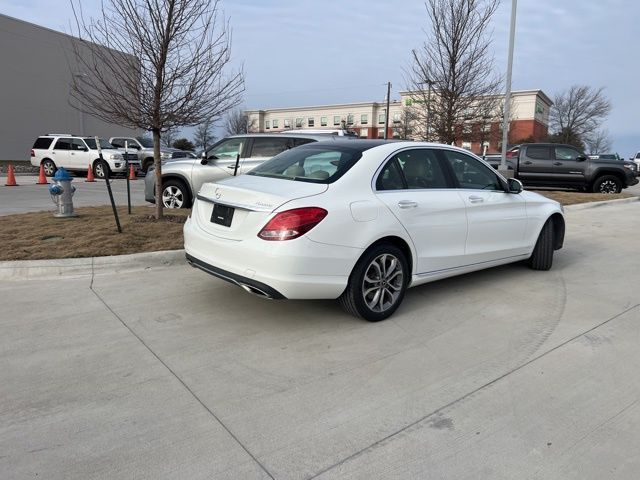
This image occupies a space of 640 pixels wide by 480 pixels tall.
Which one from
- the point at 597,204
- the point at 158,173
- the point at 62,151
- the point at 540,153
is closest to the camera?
the point at 158,173

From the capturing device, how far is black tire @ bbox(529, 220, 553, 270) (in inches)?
248

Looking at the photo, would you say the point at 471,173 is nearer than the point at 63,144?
Yes

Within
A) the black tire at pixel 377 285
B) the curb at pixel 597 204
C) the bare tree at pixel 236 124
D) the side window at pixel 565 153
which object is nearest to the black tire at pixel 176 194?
the black tire at pixel 377 285

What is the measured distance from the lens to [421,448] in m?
2.67

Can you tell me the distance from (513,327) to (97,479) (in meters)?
3.48

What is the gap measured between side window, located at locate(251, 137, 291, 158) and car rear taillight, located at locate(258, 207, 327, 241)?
19.0ft

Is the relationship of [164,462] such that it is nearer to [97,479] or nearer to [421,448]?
[97,479]

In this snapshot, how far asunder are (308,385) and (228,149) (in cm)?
704

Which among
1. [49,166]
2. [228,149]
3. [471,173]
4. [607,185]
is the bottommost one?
[607,185]

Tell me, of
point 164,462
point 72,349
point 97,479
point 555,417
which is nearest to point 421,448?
point 555,417

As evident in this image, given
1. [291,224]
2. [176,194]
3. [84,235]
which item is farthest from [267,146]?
[291,224]

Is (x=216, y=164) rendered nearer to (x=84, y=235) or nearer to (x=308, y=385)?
(x=84, y=235)

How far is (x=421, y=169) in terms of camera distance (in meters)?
4.96

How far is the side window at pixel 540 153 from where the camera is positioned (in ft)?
56.4
